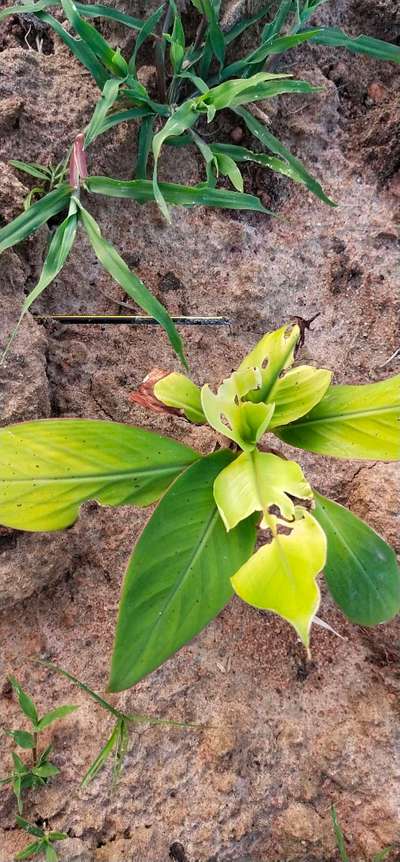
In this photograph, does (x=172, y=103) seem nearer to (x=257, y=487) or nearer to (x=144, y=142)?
(x=144, y=142)

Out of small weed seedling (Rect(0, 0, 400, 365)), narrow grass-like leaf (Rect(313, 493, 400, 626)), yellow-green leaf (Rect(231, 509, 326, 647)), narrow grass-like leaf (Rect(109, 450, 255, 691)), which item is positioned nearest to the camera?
yellow-green leaf (Rect(231, 509, 326, 647))

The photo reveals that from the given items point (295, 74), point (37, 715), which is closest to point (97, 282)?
point (295, 74)

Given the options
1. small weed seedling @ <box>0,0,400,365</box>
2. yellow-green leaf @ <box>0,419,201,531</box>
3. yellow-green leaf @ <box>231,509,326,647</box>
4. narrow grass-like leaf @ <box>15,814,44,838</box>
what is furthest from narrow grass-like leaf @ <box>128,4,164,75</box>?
narrow grass-like leaf @ <box>15,814,44,838</box>

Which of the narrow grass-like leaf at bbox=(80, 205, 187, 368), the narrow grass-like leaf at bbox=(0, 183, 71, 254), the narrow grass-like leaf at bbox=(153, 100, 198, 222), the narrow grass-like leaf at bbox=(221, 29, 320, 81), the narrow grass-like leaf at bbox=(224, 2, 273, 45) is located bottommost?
the narrow grass-like leaf at bbox=(80, 205, 187, 368)

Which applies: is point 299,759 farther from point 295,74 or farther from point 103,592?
point 295,74

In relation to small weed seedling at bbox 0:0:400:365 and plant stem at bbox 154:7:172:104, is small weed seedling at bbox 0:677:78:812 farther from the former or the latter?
plant stem at bbox 154:7:172:104
